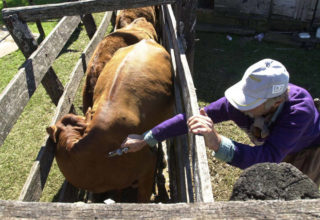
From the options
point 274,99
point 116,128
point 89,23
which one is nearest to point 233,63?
point 89,23

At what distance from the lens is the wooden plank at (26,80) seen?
7.91 ft

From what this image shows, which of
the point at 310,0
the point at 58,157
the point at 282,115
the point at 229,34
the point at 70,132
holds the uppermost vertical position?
the point at 282,115

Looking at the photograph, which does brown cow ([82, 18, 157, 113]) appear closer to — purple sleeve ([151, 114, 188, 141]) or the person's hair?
purple sleeve ([151, 114, 188, 141])

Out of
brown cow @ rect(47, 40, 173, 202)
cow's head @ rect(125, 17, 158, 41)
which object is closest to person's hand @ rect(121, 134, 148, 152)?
brown cow @ rect(47, 40, 173, 202)

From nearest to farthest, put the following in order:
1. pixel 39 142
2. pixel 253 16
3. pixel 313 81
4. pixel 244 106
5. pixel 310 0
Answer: pixel 244 106 → pixel 39 142 → pixel 313 81 → pixel 310 0 → pixel 253 16

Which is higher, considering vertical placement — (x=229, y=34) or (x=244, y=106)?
(x=244, y=106)

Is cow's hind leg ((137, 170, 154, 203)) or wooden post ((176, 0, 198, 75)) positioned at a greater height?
wooden post ((176, 0, 198, 75))

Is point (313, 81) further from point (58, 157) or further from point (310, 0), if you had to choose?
point (58, 157)

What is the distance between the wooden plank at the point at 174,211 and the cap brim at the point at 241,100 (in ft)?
3.38

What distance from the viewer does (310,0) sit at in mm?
6734

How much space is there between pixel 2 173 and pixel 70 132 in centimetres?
225

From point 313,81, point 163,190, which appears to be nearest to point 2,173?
point 163,190

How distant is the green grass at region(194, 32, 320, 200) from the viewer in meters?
5.38

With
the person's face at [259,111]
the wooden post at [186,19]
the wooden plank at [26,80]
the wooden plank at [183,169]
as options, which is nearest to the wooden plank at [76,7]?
the wooden post at [186,19]
